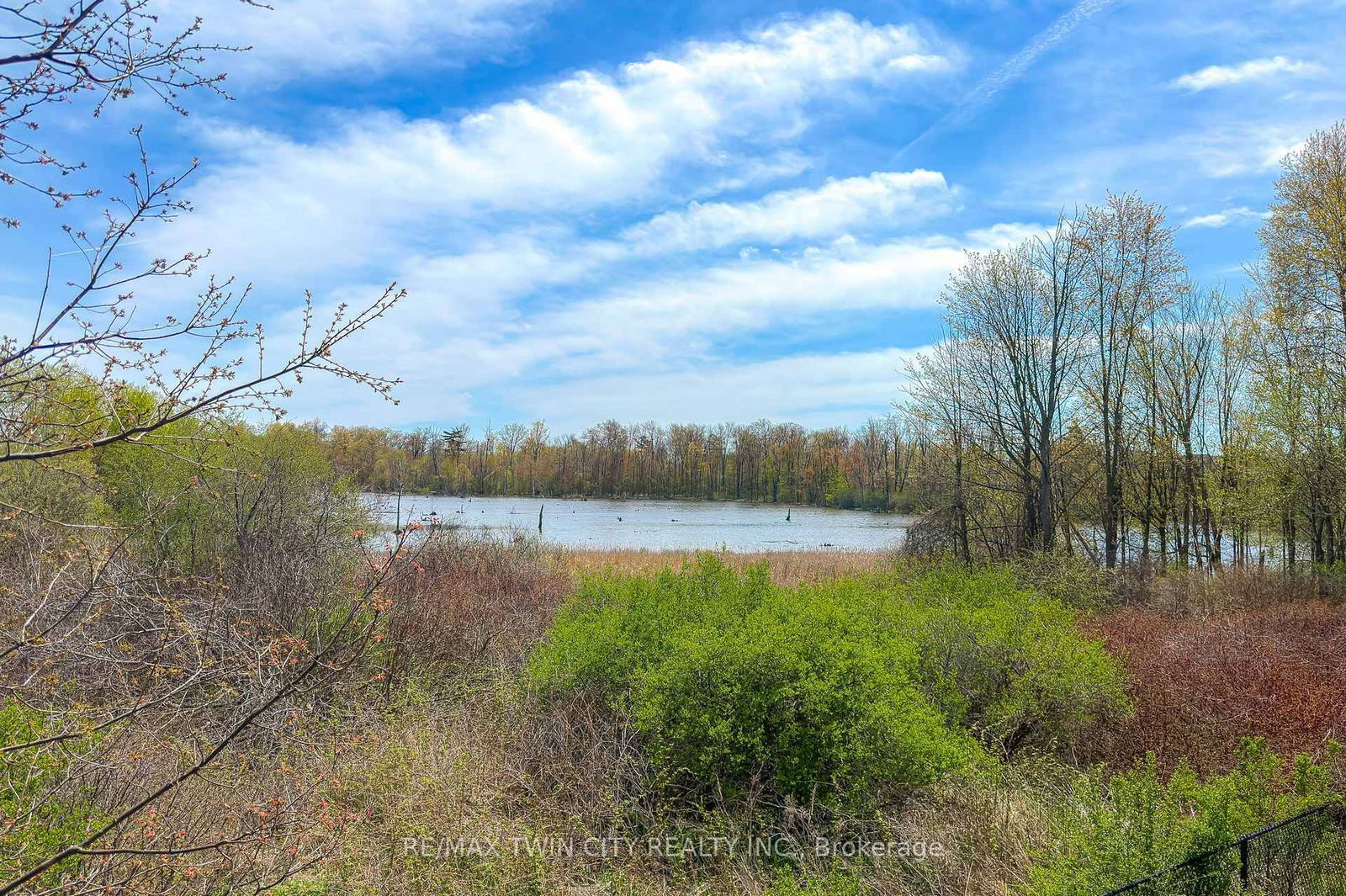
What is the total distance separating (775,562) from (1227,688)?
1504cm

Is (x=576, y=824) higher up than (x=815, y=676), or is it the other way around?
(x=815, y=676)

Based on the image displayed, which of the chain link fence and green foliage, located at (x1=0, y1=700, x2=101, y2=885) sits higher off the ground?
green foliage, located at (x1=0, y1=700, x2=101, y2=885)

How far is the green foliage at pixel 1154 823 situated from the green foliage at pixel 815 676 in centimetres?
112

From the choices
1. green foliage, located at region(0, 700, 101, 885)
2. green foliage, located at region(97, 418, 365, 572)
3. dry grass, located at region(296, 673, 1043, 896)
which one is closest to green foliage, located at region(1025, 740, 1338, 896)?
dry grass, located at region(296, 673, 1043, 896)

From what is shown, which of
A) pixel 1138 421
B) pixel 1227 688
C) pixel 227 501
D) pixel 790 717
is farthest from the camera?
pixel 1138 421

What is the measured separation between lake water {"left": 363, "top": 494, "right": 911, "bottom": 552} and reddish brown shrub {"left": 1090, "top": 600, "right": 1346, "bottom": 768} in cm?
1046

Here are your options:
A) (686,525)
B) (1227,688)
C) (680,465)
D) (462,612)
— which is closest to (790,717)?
(462,612)

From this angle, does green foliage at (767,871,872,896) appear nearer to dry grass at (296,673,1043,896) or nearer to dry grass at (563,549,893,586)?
dry grass at (296,673,1043,896)

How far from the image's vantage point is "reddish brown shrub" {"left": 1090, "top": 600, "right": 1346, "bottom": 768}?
293 inches

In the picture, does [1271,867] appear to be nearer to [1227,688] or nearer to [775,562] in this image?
[1227,688]

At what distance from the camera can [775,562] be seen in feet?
75.5

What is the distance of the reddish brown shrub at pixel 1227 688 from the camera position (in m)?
7.43

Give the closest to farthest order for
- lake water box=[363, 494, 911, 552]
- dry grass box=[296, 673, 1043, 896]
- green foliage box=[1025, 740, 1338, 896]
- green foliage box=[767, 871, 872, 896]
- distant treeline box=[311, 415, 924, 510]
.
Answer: green foliage box=[1025, 740, 1338, 896], green foliage box=[767, 871, 872, 896], dry grass box=[296, 673, 1043, 896], lake water box=[363, 494, 911, 552], distant treeline box=[311, 415, 924, 510]

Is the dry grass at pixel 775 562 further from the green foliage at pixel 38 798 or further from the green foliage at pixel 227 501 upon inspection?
the green foliage at pixel 38 798
